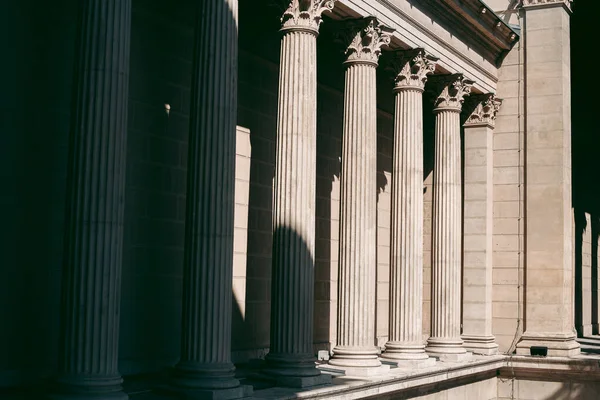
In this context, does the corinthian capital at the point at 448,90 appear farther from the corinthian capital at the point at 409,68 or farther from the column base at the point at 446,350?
the column base at the point at 446,350

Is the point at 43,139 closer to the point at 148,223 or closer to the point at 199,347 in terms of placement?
the point at 148,223

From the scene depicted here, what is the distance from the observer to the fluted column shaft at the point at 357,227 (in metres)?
28.4

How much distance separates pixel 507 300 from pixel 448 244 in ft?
21.3


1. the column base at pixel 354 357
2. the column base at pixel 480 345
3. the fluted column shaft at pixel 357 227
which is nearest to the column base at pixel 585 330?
the column base at pixel 480 345

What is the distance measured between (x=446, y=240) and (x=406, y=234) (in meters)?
4.60

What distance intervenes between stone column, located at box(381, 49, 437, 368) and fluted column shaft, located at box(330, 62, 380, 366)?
3952 mm

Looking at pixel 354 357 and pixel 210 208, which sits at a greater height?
pixel 210 208

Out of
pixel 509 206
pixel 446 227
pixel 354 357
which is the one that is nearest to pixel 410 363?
pixel 354 357

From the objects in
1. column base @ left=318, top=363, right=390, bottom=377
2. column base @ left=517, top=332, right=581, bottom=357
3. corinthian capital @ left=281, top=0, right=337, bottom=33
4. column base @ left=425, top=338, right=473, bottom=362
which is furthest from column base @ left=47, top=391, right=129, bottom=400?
column base @ left=517, top=332, right=581, bottom=357

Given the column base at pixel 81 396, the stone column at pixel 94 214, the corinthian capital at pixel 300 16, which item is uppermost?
the corinthian capital at pixel 300 16

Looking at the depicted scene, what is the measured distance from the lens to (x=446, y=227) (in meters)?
37.6

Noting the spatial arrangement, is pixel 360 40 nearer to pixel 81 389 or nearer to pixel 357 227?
pixel 357 227

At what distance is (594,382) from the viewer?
3950 centimetres

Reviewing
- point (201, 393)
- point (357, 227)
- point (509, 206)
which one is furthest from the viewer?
point (509, 206)
